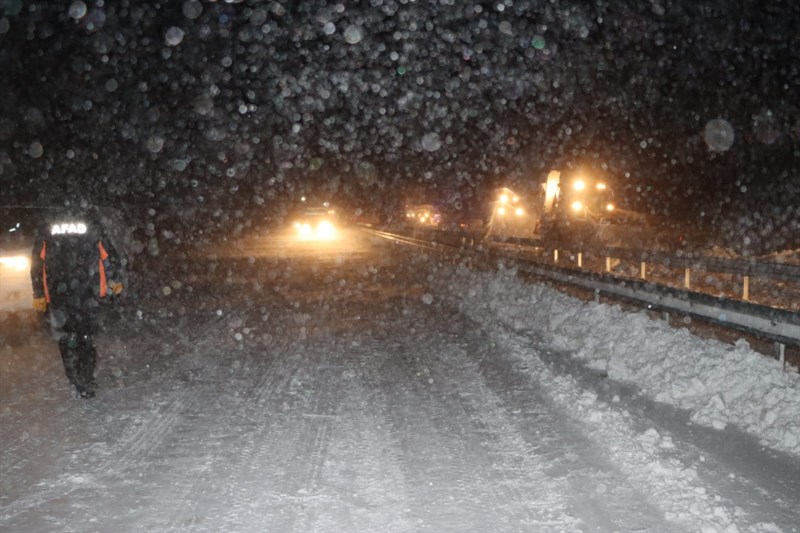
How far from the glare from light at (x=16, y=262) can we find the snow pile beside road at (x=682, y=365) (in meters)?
11.1

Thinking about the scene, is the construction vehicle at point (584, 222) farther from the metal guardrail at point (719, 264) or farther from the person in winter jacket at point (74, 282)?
the person in winter jacket at point (74, 282)

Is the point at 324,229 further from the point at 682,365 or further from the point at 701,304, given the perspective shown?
the point at 682,365

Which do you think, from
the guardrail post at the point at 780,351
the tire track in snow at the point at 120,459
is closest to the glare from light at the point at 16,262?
the tire track in snow at the point at 120,459

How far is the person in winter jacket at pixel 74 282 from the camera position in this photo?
8.14 meters

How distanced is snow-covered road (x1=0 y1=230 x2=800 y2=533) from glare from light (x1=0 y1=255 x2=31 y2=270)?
5128 mm

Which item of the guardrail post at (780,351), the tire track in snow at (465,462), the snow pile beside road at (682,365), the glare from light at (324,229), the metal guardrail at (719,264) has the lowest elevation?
the tire track in snow at (465,462)

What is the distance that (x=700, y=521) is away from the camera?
480 centimetres

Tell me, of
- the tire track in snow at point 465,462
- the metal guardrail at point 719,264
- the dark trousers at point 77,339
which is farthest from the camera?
the metal guardrail at point 719,264

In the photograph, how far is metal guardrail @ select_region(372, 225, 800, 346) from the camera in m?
7.79

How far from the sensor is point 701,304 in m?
9.58

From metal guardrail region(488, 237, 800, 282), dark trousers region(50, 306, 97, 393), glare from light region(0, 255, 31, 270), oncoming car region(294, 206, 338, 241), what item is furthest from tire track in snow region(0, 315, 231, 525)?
oncoming car region(294, 206, 338, 241)

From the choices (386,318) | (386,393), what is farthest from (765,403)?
(386,318)

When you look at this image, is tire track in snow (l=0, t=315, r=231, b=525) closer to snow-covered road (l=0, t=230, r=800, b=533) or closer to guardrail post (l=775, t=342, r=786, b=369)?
snow-covered road (l=0, t=230, r=800, b=533)

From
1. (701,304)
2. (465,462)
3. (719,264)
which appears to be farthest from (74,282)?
(719,264)
